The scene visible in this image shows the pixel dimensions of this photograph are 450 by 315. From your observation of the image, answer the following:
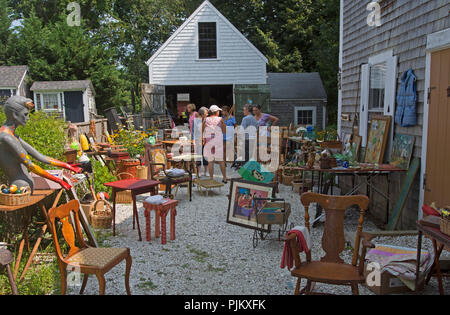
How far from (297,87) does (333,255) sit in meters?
17.8

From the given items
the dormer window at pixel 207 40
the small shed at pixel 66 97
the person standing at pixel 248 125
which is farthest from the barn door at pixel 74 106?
the person standing at pixel 248 125

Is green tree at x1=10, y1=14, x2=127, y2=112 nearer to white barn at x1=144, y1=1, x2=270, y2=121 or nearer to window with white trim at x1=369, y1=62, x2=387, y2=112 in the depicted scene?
white barn at x1=144, y1=1, x2=270, y2=121

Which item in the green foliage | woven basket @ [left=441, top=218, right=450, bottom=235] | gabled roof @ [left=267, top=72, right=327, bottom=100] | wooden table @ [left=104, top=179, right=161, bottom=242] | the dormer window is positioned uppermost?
the dormer window

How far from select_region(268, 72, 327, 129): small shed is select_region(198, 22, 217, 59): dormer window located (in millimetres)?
4451

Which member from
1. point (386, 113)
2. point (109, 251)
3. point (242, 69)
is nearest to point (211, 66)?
point (242, 69)

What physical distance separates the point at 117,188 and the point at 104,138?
784 cm

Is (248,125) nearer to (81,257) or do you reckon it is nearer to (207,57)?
(81,257)

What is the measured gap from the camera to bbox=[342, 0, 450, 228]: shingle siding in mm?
5082

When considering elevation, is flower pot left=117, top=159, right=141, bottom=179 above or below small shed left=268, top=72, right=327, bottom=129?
below

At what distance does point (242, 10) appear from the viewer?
96.1ft

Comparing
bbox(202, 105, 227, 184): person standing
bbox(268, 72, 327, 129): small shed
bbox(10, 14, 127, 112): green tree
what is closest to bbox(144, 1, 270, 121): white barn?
bbox(268, 72, 327, 129): small shed

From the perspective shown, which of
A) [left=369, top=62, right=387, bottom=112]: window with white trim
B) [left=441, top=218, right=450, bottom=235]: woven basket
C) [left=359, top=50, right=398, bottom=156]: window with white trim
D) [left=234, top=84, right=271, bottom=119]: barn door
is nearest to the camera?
[left=441, top=218, right=450, bottom=235]: woven basket

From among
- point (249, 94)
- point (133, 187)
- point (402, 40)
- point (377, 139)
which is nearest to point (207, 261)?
point (133, 187)
